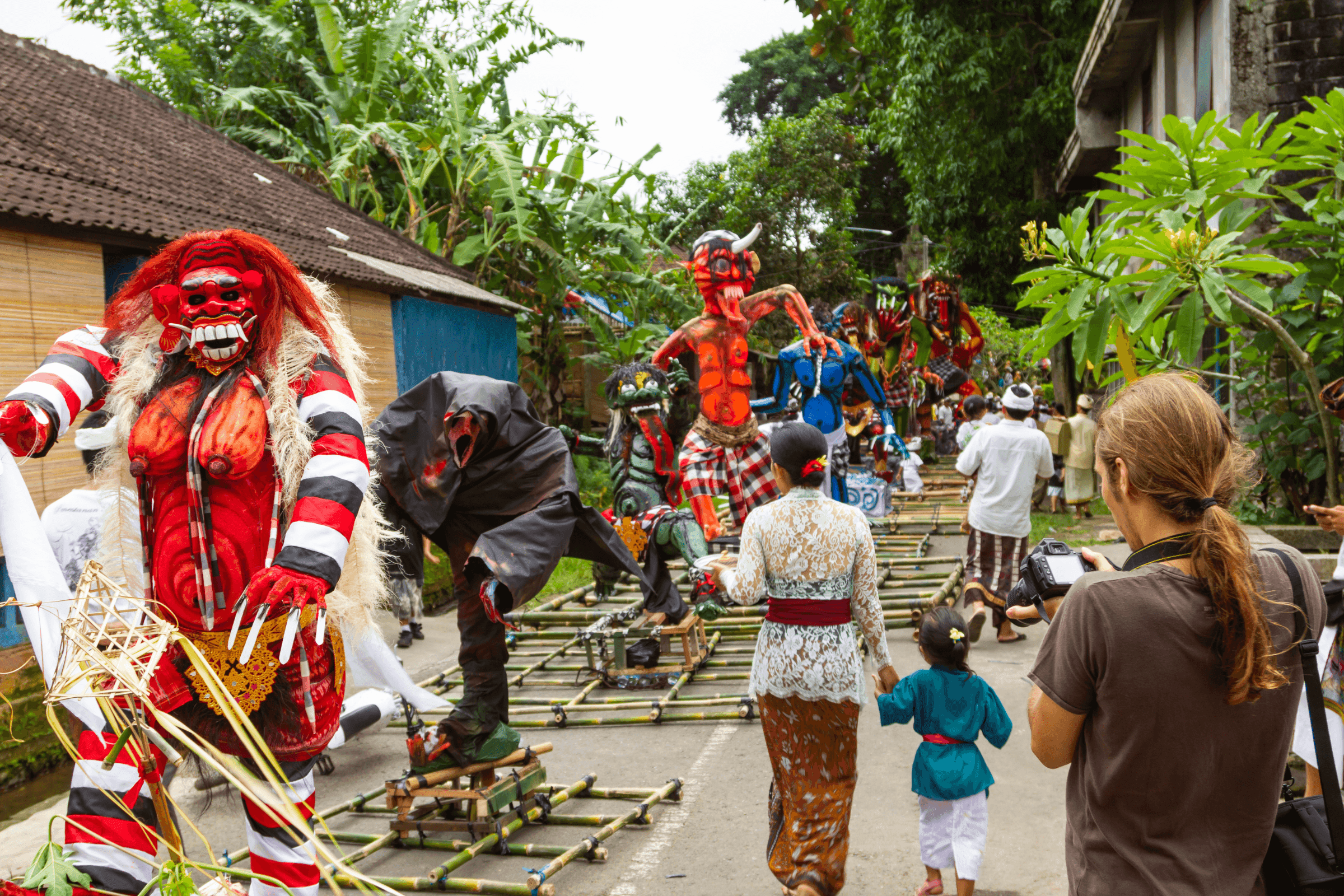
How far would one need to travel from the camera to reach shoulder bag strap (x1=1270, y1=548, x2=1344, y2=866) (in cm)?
182

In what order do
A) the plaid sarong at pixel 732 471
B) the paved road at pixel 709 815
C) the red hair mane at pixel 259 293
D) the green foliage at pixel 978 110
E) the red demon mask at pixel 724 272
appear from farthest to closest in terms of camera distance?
the green foliage at pixel 978 110 → the red demon mask at pixel 724 272 → the plaid sarong at pixel 732 471 → the paved road at pixel 709 815 → the red hair mane at pixel 259 293

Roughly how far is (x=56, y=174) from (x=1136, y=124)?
11.3 m

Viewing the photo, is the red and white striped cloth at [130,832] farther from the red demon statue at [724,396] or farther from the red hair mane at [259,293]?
the red demon statue at [724,396]

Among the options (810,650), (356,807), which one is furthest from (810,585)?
(356,807)

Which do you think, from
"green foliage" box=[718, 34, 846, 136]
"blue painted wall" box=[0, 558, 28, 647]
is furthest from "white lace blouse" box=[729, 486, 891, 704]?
"green foliage" box=[718, 34, 846, 136]

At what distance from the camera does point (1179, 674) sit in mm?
1766

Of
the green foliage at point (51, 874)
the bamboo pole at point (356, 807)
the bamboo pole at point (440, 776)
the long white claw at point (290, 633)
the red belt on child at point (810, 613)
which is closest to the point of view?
the green foliage at point (51, 874)

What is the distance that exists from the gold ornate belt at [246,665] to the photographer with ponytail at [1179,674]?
2081 mm

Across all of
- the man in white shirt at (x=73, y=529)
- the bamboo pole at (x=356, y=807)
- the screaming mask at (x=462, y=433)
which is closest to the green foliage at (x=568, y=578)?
the bamboo pole at (x=356, y=807)

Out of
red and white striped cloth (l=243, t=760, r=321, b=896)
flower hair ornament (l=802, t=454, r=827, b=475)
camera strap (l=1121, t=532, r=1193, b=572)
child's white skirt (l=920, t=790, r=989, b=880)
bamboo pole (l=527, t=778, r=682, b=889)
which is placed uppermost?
flower hair ornament (l=802, t=454, r=827, b=475)

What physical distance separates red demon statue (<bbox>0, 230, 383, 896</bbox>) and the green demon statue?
374 cm

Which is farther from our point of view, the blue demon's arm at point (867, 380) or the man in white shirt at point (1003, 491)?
the blue demon's arm at point (867, 380)

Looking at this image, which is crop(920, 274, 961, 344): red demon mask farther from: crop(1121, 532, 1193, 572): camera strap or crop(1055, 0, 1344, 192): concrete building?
crop(1121, 532, 1193, 572): camera strap

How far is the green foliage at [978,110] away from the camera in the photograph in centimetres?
1516
